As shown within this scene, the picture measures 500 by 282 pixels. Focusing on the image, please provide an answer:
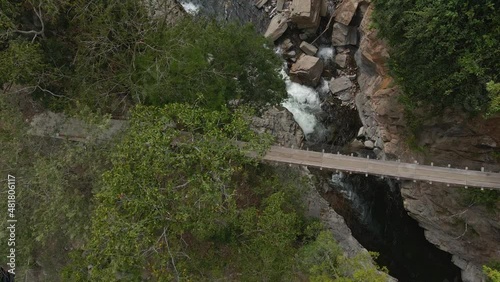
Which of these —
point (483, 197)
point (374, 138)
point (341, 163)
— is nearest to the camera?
point (483, 197)

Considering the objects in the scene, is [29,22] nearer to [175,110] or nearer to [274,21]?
Answer: [175,110]

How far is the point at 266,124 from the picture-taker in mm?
23125

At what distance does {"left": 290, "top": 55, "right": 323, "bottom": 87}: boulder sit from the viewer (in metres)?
24.8

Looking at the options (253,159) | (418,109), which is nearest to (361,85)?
(418,109)

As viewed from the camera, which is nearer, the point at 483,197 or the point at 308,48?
the point at 483,197

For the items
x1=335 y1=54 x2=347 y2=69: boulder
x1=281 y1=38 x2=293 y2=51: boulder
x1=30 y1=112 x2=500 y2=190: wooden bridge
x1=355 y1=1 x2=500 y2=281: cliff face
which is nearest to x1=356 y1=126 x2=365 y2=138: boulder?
x1=355 y1=1 x2=500 y2=281: cliff face

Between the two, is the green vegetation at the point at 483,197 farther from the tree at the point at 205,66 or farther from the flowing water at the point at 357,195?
the tree at the point at 205,66

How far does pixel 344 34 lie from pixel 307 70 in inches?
136

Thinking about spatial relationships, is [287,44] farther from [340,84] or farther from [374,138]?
[374,138]

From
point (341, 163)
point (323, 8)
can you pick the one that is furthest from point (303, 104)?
point (341, 163)

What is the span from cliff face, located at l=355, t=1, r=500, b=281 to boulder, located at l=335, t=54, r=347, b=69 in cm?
317

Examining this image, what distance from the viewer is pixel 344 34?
81.5ft

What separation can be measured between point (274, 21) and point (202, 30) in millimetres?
8988

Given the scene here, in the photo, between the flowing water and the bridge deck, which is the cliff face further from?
the flowing water
